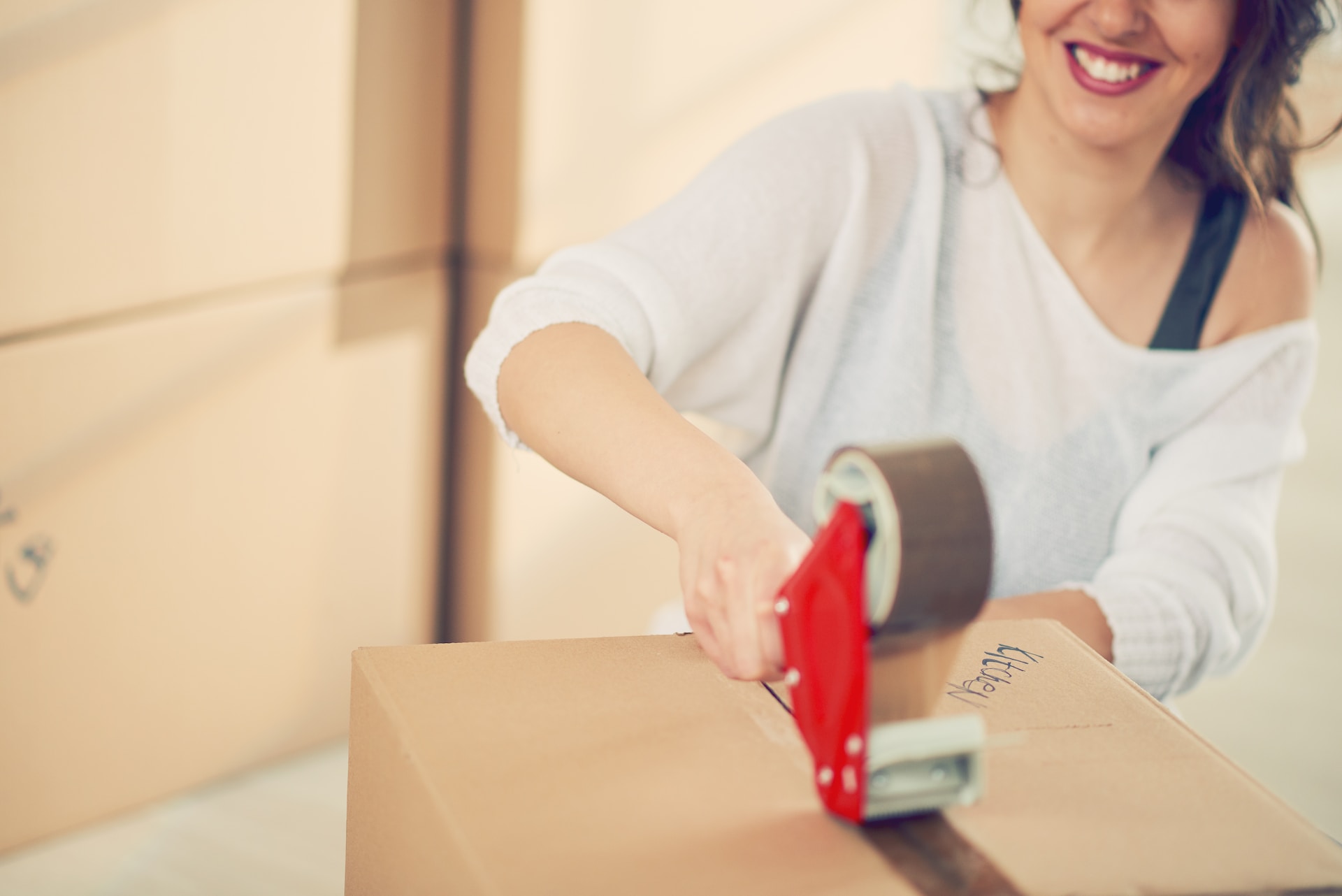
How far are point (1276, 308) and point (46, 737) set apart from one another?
116 cm

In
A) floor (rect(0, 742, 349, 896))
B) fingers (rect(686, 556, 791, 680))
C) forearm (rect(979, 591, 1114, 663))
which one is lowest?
floor (rect(0, 742, 349, 896))

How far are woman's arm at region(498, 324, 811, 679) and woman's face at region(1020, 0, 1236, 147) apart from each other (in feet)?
1.33

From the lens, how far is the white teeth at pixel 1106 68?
Result: 86 centimetres

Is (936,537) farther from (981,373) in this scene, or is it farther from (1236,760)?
(1236,760)

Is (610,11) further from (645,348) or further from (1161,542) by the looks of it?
(1161,542)

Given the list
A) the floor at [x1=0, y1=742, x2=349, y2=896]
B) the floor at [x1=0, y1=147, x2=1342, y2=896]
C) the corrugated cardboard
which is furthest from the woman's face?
the floor at [x1=0, y1=742, x2=349, y2=896]

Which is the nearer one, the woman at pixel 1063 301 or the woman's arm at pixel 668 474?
the woman's arm at pixel 668 474

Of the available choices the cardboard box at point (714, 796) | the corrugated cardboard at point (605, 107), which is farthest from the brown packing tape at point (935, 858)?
the corrugated cardboard at point (605, 107)

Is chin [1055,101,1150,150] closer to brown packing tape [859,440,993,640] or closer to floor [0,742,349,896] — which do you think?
brown packing tape [859,440,993,640]

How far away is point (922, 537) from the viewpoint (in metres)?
0.41

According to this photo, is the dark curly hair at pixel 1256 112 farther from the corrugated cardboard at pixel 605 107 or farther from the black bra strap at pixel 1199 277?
the corrugated cardboard at pixel 605 107

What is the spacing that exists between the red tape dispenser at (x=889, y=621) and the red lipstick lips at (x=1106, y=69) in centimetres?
54

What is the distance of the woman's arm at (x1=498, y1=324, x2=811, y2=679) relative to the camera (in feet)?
1.65

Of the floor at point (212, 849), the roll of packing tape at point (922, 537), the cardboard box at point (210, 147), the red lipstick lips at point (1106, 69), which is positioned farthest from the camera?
the floor at point (212, 849)
